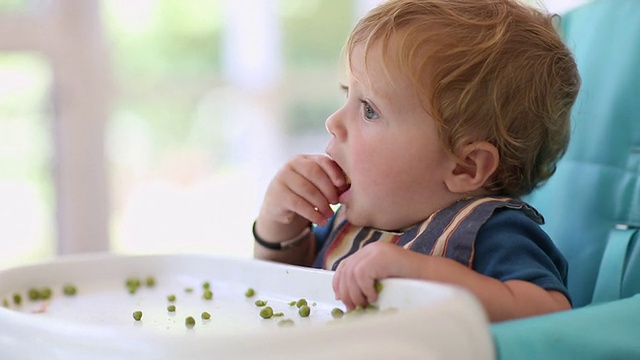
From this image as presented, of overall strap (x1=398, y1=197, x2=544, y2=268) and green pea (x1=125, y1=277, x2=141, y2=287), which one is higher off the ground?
overall strap (x1=398, y1=197, x2=544, y2=268)

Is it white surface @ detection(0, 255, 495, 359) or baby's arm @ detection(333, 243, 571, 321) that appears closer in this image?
white surface @ detection(0, 255, 495, 359)

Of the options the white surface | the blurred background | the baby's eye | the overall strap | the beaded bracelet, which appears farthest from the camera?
the blurred background

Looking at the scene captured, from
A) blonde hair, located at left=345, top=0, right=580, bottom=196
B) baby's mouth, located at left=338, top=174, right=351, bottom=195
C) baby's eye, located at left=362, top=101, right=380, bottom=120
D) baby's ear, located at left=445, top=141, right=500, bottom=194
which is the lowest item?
baby's mouth, located at left=338, top=174, right=351, bottom=195

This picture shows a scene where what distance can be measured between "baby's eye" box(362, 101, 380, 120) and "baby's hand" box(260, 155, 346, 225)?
90 millimetres

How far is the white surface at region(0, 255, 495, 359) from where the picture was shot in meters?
0.65

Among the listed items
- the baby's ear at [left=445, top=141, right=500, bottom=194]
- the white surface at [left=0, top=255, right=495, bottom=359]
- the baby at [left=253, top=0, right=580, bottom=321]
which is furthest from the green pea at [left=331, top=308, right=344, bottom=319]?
the baby's ear at [left=445, top=141, right=500, bottom=194]

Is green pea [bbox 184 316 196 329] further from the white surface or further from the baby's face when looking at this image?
the baby's face

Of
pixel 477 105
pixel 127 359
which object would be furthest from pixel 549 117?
pixel 127 359

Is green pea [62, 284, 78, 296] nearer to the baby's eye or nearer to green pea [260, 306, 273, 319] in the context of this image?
green pea [260, 306, 273, 319]

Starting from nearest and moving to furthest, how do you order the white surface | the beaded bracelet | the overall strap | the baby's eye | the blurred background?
the white surface, the overall strap, the baby's eye, the beaded bracelet, the blurred background

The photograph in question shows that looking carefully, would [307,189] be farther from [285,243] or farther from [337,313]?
[337,313]

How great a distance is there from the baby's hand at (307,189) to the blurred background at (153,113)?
3.90 ft

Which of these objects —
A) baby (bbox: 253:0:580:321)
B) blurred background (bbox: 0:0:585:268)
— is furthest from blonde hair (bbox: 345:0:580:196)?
blurred background (bbox: 0:0:585:268)

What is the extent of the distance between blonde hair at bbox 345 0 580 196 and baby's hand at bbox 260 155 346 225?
164 mm
